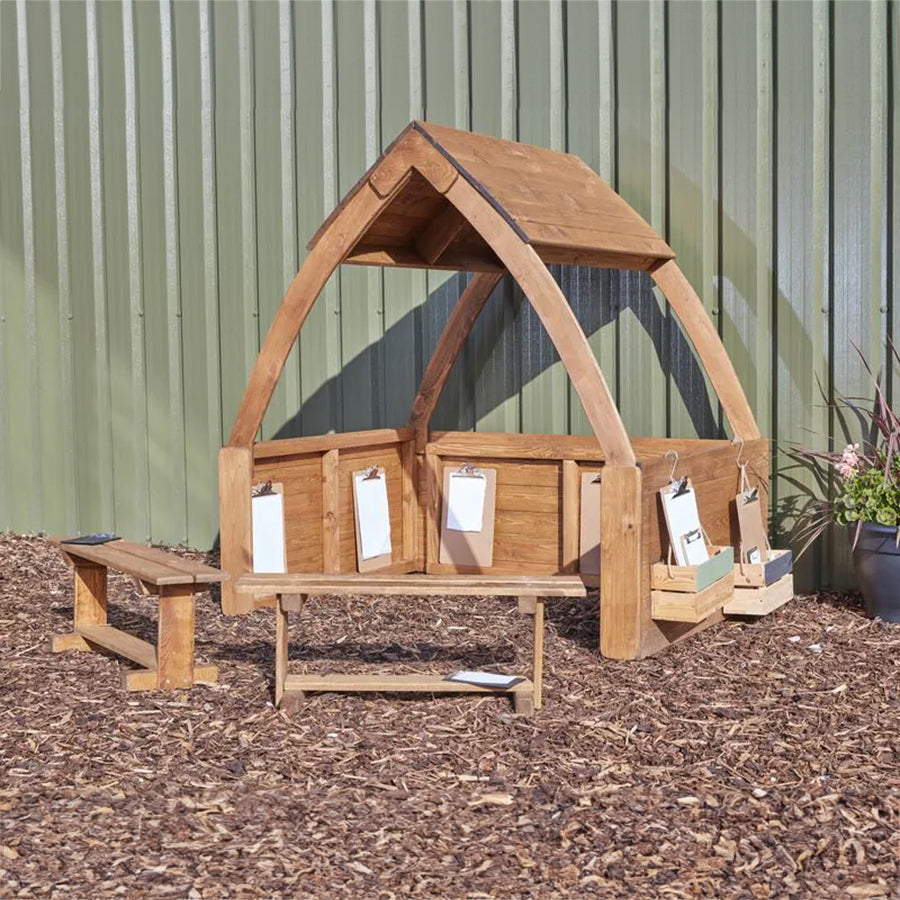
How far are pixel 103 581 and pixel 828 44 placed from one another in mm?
4905

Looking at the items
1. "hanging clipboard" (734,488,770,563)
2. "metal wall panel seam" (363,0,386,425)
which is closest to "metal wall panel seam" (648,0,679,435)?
"hanging clipboard" (734,488,770,563)

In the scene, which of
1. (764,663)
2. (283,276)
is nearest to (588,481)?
(764,663)

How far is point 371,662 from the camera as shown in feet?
21.2

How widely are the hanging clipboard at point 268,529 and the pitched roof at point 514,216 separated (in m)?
1.33

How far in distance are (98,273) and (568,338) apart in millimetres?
4811

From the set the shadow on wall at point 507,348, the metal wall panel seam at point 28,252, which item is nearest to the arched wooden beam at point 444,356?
the shadow on wall at point 507,348

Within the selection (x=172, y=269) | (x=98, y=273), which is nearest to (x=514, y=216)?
(x=172, y=269)

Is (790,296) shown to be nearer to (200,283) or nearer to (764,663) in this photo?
(764,663)

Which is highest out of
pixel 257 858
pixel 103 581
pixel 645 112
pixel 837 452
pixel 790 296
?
pixel 645 112

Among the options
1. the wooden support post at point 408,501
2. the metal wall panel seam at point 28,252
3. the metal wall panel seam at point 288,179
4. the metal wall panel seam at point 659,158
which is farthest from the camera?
the metal wall panel seam at point 28,252

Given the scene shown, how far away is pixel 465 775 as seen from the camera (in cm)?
494

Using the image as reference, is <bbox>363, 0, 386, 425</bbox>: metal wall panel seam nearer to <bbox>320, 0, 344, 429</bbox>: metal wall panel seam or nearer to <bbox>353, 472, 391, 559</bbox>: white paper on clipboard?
<bbox>320, 0, 344, 429</bbox>: metal wall panel seam

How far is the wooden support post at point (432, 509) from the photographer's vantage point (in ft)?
28.1

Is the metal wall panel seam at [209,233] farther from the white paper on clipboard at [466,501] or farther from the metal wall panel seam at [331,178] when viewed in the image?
the white paper on clipboard at [466,501]
